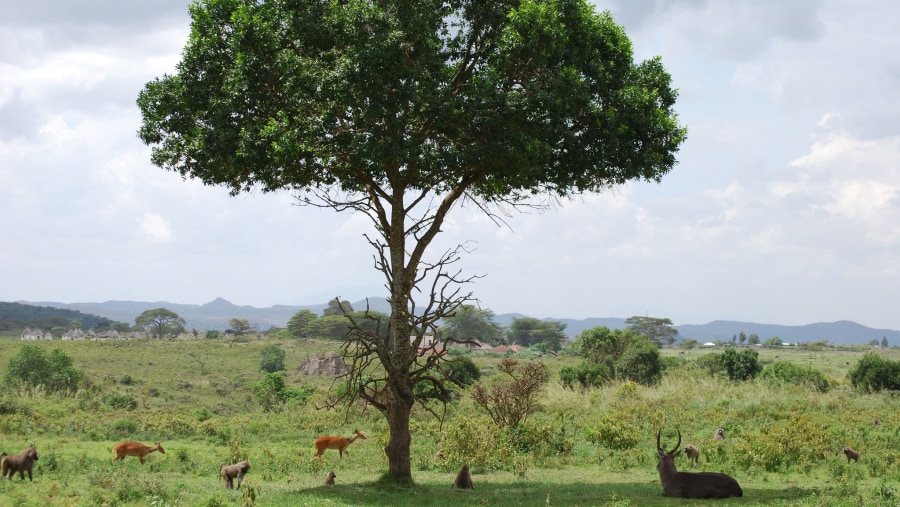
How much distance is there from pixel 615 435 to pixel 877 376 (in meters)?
23.6

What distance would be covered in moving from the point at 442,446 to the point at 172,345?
70632mm

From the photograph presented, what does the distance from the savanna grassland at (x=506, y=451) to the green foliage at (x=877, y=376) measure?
1.28 metres

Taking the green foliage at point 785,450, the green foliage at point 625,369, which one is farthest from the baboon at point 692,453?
the green foliage at point 625,369

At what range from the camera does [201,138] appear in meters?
14.8

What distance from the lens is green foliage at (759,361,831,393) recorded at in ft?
121

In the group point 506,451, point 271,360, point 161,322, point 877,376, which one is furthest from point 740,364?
point 161,322

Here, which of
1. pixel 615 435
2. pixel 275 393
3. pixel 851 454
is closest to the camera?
pixel 851 454

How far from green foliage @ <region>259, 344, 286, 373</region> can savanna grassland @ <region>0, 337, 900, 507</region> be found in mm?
34013

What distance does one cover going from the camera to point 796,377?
4153 cm

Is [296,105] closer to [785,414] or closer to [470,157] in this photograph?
[470,157]

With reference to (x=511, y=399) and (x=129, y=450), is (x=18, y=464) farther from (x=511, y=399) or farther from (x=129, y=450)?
(x=511, y=399)

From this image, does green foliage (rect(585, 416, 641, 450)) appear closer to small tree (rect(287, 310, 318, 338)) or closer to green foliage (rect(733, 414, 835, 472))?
green foliage (rect(733, 414, 835, 472))

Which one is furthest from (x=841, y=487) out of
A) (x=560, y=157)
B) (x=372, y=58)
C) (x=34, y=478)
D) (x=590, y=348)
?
(x=590, y=348)

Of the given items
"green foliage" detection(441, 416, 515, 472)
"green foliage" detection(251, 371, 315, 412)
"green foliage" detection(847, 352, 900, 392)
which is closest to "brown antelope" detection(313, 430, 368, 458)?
"green foliage" detection(441, 416, 515, 472)
